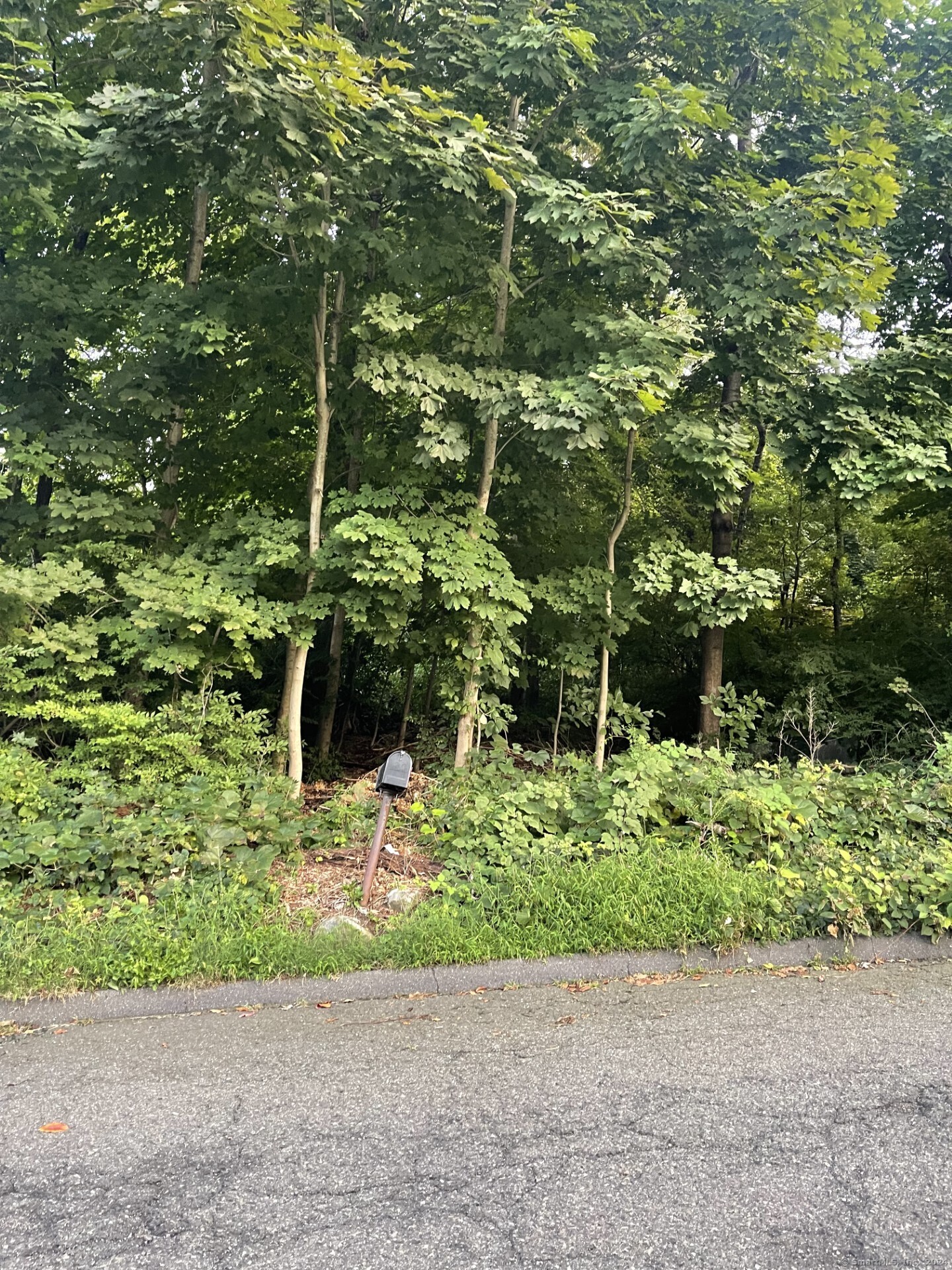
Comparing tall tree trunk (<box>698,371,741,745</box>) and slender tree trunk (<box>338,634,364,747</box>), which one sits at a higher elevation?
tall tree trunk (<box>698,371,741,745</box>)

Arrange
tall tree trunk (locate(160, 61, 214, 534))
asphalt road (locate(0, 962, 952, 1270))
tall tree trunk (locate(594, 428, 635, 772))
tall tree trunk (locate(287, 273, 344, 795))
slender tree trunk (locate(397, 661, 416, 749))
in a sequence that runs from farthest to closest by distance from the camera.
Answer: slender tree trunk (locate(397, 661, 416, 749)) < tall tree trunk (locate(594, 428, 635, 772)) < tall tree trunk (locate(160, 61, 214, 534)) < tall tree trunk (locate(287, 273, 344, 795)) < asphalt road (locate(0, 962, 952, 1270))

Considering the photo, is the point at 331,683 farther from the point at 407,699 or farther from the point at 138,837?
the point at 138,837

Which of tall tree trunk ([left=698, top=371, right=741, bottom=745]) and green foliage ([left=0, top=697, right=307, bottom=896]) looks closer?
green foliage ([left=0, top=697, right=307, bottom=896])

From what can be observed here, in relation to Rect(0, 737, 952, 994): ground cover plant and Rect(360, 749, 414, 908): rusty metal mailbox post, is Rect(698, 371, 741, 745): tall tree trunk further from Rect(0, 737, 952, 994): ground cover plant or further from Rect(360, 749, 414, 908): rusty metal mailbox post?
Rect(360, 749, 414, 908): rusty metal mailbox post

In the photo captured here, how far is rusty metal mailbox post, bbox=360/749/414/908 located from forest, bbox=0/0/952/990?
400mm

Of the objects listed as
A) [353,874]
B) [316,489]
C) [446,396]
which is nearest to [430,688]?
[316,489]

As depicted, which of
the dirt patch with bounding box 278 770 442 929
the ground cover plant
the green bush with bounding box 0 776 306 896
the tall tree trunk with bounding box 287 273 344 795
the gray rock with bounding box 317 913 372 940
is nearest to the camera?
the ground cover plant

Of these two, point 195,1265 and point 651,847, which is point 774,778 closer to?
point 651,847

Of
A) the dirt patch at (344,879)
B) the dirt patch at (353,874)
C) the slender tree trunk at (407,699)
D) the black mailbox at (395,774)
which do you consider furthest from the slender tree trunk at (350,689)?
the black mailbox at (395,774)

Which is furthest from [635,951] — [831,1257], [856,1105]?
[831,1257]

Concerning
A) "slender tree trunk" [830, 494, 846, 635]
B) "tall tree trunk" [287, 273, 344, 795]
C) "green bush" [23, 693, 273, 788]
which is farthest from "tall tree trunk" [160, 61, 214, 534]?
"slender tree trunk" [830, 494, 846, 635]

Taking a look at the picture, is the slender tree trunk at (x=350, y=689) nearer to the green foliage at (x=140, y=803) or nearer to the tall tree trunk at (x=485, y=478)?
the tall tree trunk at (x=485, y=478)

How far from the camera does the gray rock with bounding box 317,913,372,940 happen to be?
3.62 metres

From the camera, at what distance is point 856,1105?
8.15ft
